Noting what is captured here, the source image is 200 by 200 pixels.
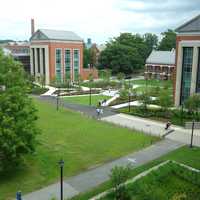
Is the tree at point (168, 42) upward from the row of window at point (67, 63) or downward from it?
upward

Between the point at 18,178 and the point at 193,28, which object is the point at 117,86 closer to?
the point at 193,28

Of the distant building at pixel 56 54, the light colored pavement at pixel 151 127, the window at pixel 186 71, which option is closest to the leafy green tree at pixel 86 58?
the distant building at pixel 56 54

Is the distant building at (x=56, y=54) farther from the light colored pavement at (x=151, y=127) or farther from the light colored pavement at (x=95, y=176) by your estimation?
the light colored pavement at (x=95, y=176)

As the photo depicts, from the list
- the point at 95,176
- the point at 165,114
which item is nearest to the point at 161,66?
the point at 165,114

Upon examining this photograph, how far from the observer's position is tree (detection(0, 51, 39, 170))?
597 inches

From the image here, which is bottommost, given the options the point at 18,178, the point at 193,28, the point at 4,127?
the point at 18,178

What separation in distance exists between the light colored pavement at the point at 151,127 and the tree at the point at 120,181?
38.7 ft

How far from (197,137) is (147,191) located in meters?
12.6

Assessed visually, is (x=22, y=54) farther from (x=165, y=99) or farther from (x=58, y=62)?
(x=165, y=99)

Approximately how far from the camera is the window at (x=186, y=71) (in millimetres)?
34781

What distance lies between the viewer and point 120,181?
1358cm

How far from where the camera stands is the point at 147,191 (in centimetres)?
1458

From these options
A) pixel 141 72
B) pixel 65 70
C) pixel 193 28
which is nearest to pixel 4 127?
pixel 193 28

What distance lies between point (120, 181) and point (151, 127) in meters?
15.7
